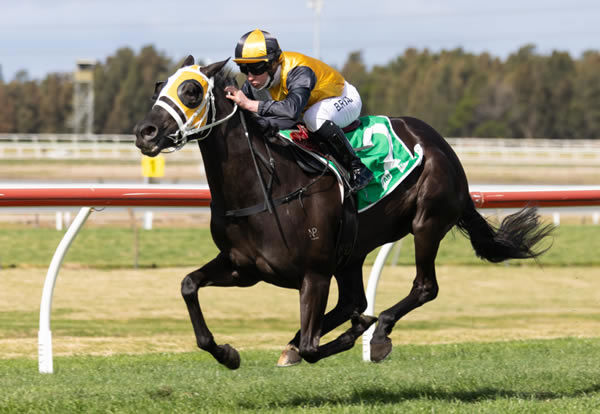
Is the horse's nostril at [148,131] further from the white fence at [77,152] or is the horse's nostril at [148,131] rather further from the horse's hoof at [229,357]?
the white fence at [77,152]

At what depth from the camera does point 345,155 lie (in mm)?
4332

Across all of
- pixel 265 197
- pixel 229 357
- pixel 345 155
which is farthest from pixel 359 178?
pixel 229 357

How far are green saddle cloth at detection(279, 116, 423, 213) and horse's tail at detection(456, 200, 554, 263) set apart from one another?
72cm

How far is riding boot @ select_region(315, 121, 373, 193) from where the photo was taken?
4250mm

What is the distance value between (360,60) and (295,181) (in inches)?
4409

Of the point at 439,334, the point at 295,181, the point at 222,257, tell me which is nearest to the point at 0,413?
the point at 222,257

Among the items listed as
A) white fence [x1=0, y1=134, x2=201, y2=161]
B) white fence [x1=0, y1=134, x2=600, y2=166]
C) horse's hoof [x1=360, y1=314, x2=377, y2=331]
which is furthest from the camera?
white fence [x1=0, y1=134, x2=600, y2=166]

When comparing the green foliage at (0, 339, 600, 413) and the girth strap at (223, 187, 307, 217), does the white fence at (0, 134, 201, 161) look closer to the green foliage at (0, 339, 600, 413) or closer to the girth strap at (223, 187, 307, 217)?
the green foliage at (0, 339, 600, 413)

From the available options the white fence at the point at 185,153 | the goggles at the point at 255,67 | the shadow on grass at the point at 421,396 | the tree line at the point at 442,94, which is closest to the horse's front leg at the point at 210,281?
the shadow on grass at the point at 421,396

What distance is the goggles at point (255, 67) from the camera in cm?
408

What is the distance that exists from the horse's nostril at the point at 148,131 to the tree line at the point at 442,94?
61330 millimetres

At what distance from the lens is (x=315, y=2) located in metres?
46.2

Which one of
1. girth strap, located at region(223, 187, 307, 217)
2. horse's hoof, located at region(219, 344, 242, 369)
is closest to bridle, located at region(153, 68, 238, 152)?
girth strap, located at region(223, 187, 307, 217)

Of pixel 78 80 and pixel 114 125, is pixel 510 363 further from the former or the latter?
pixel 114 125
